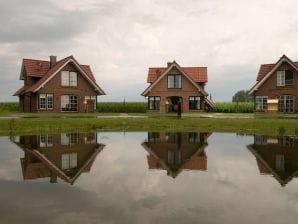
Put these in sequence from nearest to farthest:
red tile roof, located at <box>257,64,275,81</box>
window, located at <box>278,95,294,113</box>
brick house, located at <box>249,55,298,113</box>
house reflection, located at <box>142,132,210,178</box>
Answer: house reflection, located at <box>142,132,210,178</box>, brick house, located at <box>249,55,298,113</box>, window, located at <box>278,95,294,113</box>, red tile roof, located at <box>257,64,275,81</box>

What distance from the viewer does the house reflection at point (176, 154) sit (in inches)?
464

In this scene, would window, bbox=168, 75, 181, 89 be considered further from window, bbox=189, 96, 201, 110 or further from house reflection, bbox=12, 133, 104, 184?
house reflection, bbox=12, 133, 104, 184

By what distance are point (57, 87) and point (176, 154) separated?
35.0m

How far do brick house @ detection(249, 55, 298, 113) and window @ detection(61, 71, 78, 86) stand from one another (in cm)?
2231

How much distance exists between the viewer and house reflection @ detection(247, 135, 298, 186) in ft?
35.9

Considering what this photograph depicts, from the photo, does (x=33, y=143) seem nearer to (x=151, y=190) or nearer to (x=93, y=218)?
(x=151, y=190)

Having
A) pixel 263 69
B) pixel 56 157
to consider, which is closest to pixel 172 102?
pixel 263 69

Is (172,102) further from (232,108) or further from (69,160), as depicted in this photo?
(69,160)

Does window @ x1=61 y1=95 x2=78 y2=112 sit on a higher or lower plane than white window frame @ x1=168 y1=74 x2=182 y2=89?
lower

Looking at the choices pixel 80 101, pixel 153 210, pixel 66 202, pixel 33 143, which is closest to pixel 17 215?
pixel 66 202

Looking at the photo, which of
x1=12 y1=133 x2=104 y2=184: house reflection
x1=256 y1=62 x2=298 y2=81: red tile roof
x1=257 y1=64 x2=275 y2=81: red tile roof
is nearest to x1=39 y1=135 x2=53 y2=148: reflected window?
x1=12 y1=133 x2=104 y2=184: house reflection

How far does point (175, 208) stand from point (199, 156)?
21.5 feet

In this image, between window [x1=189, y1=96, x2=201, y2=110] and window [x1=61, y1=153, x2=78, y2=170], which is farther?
window [x1=189, y1=96, x2=201, y2=110]

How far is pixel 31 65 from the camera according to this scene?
164 feet
